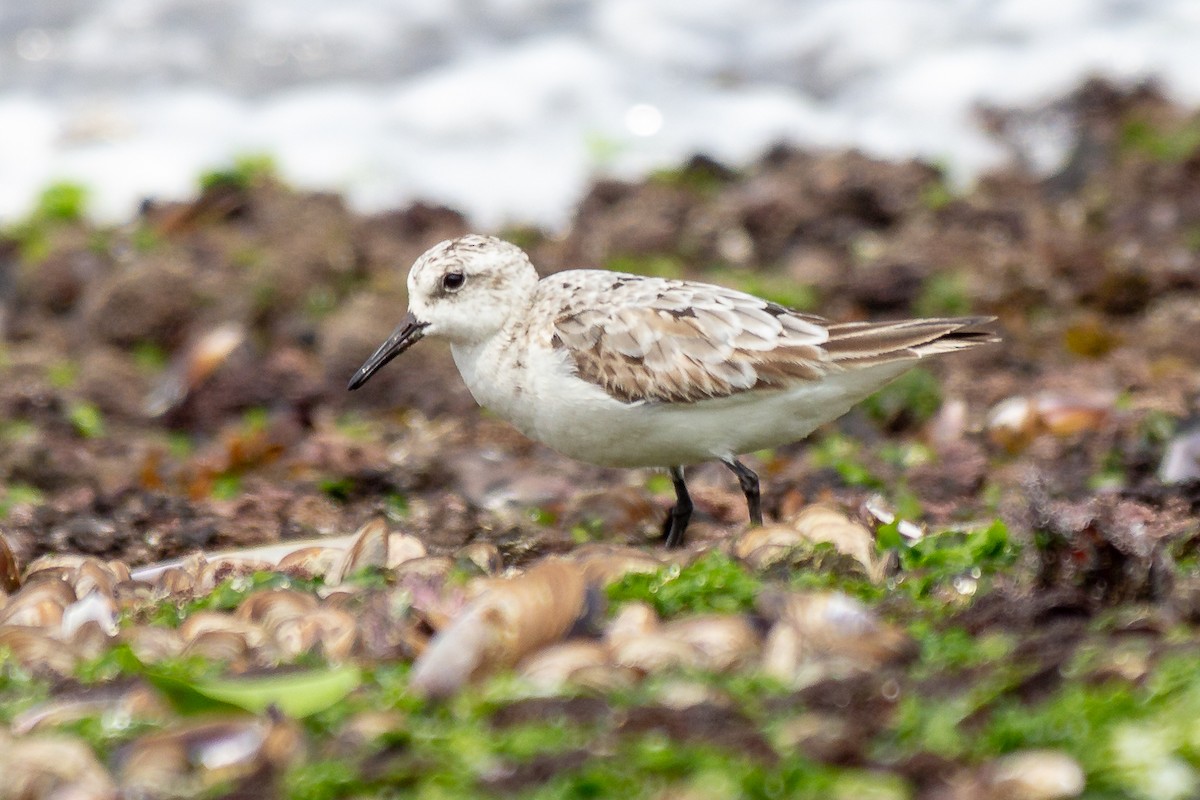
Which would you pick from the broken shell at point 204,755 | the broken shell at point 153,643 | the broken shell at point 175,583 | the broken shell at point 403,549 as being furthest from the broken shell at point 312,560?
the broken shell at point 204,755

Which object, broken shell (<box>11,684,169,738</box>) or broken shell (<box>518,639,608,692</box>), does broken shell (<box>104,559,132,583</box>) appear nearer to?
broken shell (<box>11,684,169,738</box>)

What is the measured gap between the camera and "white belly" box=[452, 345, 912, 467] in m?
5.12

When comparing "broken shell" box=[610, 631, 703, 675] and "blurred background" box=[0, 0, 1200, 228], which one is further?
"blurred background" box=[0, 0, 1200, 228]

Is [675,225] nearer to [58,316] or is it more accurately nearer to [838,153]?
[838,153]

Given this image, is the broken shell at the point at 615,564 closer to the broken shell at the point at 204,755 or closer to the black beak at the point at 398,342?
the broken shell at the point at 204,755

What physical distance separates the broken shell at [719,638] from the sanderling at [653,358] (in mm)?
1681

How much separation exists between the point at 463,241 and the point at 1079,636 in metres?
2.96

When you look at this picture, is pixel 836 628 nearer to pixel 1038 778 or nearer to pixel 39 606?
pixel 1038 778

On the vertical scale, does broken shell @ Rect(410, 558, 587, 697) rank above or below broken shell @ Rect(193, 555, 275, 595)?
above

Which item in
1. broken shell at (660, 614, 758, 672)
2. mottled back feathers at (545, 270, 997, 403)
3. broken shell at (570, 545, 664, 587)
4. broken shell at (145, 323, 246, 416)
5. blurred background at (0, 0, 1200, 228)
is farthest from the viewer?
blurred background at (0, 0, 1200, 228)

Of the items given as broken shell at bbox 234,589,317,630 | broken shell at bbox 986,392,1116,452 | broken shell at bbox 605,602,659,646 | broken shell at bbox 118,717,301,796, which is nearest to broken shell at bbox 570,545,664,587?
broken shell at bbox 605,602,659,646

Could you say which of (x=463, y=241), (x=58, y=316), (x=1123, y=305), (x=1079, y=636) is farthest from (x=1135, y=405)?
(x=58, y=316)

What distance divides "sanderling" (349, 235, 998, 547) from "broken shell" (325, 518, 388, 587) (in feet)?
2.70

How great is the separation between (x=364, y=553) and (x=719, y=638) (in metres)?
1.52
